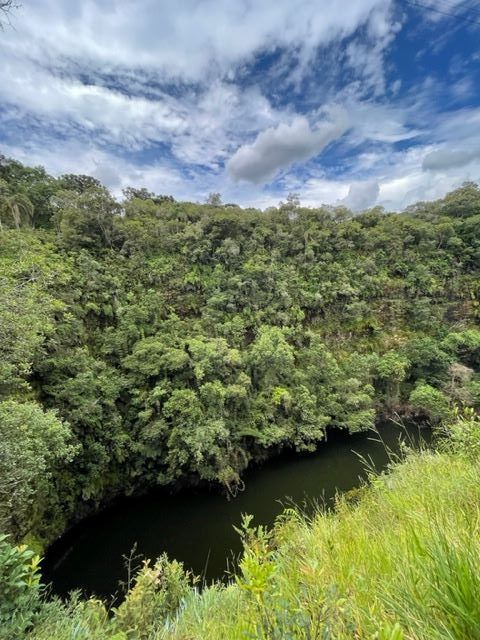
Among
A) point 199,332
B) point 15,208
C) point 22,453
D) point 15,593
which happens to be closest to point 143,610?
point 15,593

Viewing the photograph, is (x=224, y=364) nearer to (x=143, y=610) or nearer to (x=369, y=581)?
(x=143, y=610)

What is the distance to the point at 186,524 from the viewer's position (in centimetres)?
927

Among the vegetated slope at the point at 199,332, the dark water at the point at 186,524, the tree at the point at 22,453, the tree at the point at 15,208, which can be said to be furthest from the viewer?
the tree at the point at 15,208

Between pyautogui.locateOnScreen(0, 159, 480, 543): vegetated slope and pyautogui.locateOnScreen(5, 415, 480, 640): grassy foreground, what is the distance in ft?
16.0

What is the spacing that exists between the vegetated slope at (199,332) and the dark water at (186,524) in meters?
0.65

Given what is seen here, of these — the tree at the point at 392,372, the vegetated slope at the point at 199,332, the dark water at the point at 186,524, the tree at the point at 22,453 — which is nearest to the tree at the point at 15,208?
the vegetated slope at the point at 199,332

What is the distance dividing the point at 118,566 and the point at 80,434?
12.5 feet

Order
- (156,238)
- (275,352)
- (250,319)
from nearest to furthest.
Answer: (275,352), (250,319), (156,238)

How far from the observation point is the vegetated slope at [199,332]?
833 centimetres

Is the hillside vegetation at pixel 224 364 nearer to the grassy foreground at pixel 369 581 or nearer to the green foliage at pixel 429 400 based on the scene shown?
the grassy foreground at pixel 369 581

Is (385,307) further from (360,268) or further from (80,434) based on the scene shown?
(80,434)

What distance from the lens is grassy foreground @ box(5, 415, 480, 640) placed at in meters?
0.72

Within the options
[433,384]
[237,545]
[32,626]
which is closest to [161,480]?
[237,545]

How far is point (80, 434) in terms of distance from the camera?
31.0 feet
